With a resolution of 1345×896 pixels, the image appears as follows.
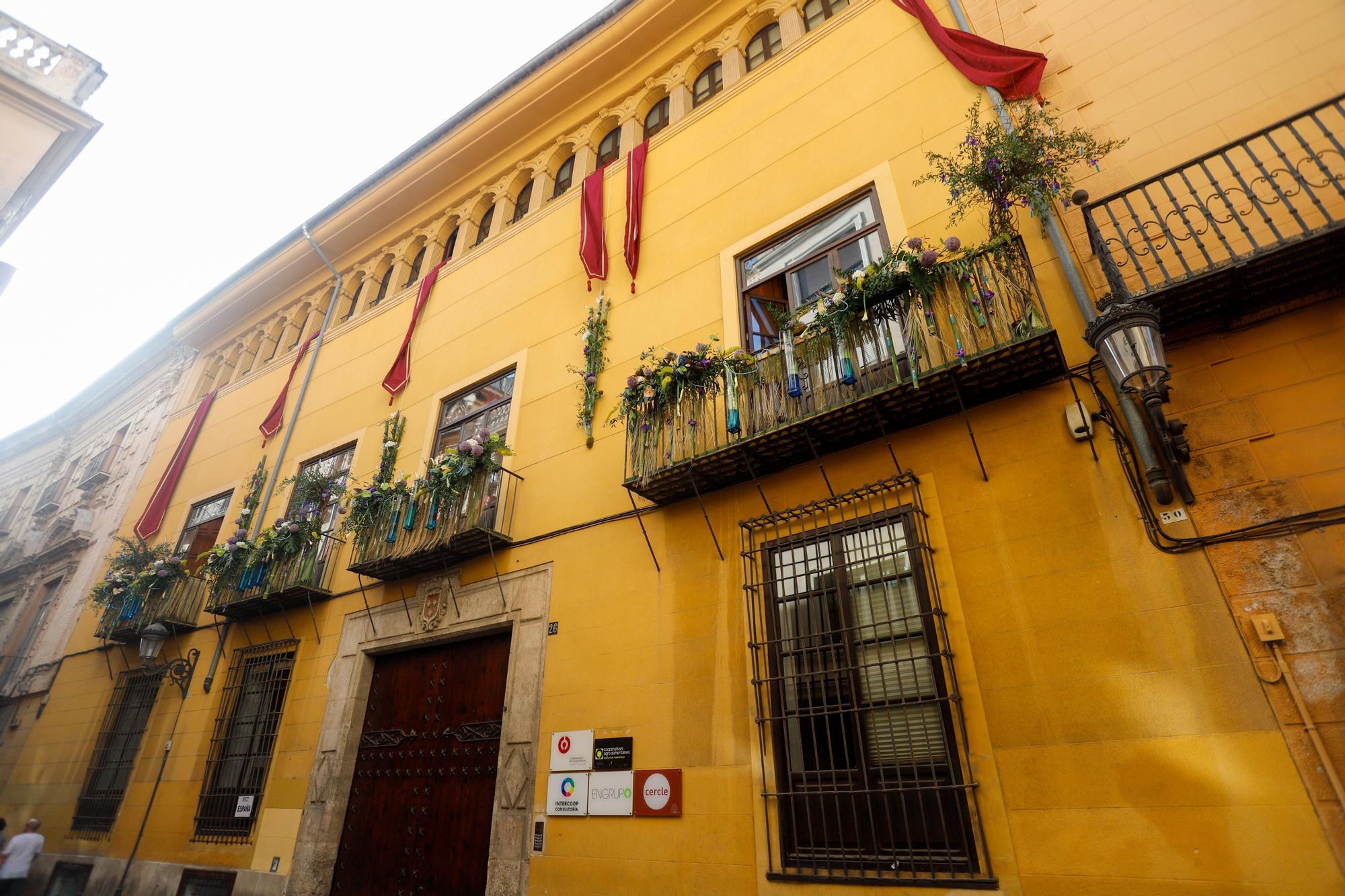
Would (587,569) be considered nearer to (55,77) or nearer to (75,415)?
(55,77)

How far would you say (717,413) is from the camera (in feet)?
20.2

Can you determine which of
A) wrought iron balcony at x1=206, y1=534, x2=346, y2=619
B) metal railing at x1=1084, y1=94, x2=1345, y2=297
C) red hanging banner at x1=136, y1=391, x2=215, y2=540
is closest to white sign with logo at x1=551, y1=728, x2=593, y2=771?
wrought iron balcony at x1=206, y1=534, x2=346, y2=619

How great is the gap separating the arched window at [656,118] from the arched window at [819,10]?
228cm

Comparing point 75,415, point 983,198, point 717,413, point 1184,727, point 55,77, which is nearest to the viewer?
point 1184,727

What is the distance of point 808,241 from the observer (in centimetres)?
705

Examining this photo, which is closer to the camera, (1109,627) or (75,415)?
(1109,627)

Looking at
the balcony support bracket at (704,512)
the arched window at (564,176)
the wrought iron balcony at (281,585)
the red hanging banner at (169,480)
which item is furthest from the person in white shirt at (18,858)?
the arched window at (564,176)

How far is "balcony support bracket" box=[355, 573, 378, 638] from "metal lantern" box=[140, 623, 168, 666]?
3721mm


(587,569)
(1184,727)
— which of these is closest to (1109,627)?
(1184,727)

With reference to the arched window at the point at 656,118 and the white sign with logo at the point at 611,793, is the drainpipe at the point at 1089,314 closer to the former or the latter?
the white sign with logo at the point at 611,793

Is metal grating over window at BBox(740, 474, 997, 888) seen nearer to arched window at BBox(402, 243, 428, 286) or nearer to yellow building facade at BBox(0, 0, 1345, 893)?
yellow building facade at BBox(0, 0, 1345, 893)

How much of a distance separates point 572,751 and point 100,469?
52.6ft

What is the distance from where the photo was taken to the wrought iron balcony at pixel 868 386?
4832 mm

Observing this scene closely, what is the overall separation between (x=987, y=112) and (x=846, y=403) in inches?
134
